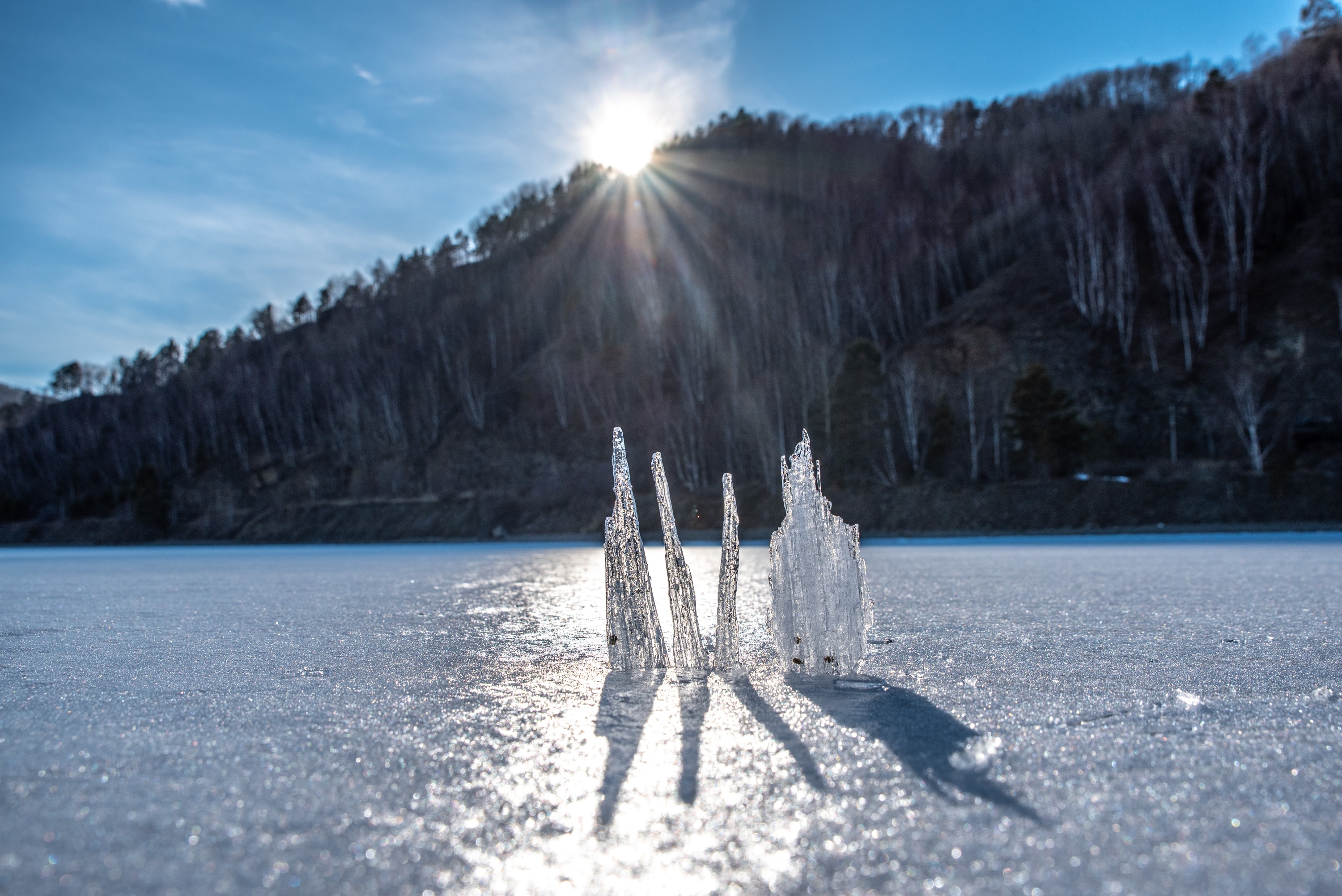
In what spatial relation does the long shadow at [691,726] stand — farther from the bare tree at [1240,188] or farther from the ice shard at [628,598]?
the bare tree at [1240,188]

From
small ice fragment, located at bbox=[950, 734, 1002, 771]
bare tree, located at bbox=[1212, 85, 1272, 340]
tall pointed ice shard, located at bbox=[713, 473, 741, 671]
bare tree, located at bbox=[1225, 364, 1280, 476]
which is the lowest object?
small ice fragment, located at bbox=[950, 734, 1002, 771]

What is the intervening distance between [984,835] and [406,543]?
4576cm

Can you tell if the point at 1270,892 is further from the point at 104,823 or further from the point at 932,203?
the point at 932,203

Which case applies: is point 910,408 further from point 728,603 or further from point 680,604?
point 680,604

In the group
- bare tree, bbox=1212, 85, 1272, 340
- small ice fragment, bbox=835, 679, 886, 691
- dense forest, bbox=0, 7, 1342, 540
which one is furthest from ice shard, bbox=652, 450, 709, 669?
bare tree, bbox=1212, 85, 1272, 340

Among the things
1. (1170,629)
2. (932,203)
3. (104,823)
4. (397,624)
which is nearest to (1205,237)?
(932,203)

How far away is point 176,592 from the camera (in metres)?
12.7

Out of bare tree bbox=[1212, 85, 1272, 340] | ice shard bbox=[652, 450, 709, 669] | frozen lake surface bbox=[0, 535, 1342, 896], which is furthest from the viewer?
bare tree bbox=[1212, 85, 1272, 340]

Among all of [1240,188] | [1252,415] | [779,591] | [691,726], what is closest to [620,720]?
[691,726]

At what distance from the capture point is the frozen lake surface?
7.47 feet

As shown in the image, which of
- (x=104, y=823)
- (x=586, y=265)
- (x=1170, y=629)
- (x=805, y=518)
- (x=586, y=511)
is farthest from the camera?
(x=586, y=265)

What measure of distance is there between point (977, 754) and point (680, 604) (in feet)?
8.07

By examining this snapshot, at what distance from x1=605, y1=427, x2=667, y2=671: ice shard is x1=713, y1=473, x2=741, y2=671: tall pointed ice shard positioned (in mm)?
427

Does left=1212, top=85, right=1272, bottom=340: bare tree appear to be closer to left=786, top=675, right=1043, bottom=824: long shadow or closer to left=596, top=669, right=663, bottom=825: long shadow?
left=786, top=675, right=1043, bottom=824: long shadow
